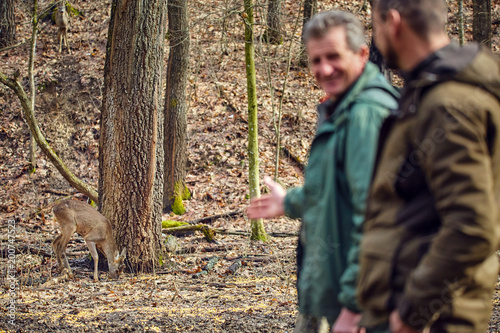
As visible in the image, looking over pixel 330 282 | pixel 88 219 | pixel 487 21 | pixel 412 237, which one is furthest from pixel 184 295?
pixel 487 21

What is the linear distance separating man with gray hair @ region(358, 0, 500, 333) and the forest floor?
12.1ft

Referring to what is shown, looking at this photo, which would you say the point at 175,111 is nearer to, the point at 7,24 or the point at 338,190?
the point at 7,24

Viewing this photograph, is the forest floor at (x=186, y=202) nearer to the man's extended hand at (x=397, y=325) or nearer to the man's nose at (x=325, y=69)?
the man's nose at (x=325, y=69)

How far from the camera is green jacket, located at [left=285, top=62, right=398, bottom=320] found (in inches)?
78.3

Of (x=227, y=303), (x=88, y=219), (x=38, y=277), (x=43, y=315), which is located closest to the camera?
(x=43, y=315)

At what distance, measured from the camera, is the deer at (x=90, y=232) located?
838 cm

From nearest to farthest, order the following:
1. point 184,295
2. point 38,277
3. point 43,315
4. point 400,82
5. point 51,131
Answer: point 43,315, point 184,295, point 38,277, point 51,131, point 400,82

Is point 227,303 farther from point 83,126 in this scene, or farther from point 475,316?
point 83,126

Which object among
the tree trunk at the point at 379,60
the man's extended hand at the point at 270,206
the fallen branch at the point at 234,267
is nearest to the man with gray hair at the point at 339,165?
the man's extended hand at the point at 270,206

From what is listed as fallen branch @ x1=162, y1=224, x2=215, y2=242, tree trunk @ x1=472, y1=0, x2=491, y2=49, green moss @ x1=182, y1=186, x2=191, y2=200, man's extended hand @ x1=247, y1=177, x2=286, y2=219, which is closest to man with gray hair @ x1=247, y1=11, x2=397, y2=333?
man's extended hand @ x1=247, y1=177, x2=286, y2=219

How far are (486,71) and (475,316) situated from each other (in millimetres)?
782

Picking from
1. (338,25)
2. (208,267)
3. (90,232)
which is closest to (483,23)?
(208,267)

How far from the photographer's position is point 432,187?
1.62m

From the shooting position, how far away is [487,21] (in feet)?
47.4
